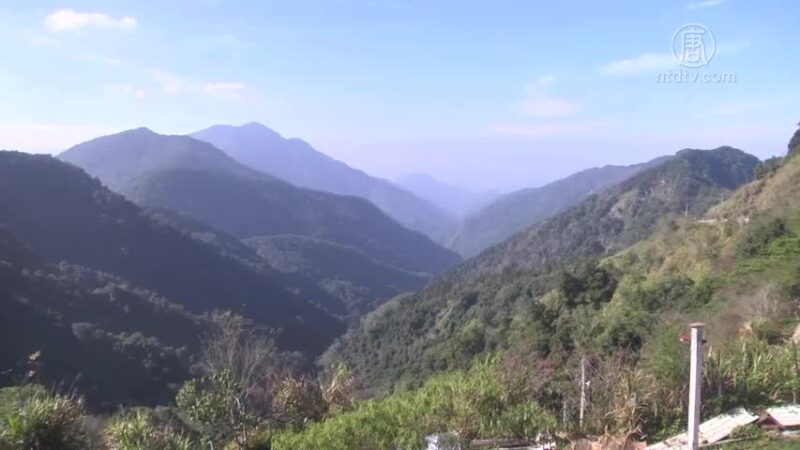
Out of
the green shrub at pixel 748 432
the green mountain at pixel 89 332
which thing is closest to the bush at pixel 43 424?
the green shrub at pixel 748 432

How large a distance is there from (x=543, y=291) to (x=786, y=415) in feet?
108

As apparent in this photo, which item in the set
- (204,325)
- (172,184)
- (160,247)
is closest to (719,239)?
(204,325)

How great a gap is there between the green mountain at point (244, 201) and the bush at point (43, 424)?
113 meters

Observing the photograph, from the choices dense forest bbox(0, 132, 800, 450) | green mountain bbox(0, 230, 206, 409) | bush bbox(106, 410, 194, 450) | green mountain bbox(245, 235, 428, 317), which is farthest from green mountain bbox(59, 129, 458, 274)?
bush bbox(106, 410, 194, 450)

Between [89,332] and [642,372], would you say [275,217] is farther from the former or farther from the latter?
[642,372]

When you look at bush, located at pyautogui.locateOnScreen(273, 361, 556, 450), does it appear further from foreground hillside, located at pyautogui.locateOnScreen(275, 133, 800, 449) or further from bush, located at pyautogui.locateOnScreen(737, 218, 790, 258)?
bush, located at pyautogui.locateOnScreen(737, 218, 790, 258)

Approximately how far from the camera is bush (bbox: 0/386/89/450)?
537 centimetres

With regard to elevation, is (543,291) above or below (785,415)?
below

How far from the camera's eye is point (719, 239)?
2145 cm

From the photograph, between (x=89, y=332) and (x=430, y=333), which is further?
(x=430, y=333)

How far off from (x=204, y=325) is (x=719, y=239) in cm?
4073

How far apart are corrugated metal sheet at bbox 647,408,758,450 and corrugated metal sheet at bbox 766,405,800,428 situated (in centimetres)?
16

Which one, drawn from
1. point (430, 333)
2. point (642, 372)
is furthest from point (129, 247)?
point (642, 372)

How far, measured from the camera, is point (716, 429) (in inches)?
222
